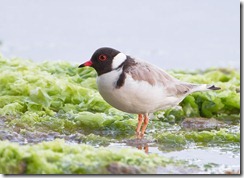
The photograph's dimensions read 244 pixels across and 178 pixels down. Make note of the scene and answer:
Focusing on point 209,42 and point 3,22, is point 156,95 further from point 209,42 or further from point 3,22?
point 3,22

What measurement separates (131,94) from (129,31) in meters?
9.09

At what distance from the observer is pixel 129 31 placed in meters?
16.0

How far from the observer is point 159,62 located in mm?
14078

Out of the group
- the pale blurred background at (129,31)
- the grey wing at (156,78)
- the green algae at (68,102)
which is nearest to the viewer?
the grey wing at (156,78)

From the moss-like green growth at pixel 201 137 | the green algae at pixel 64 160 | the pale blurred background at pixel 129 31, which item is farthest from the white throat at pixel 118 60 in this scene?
the pale blurred background at pixel 129 31

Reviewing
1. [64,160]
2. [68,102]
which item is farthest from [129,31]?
[64,160]

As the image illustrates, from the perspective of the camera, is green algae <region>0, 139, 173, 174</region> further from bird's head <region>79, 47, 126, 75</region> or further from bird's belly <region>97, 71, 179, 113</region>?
bird's head <region>79, 47, 126, 75</region>

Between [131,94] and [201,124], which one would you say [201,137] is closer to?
[131,94]

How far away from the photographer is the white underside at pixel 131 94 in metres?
7.00

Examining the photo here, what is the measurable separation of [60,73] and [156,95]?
9.99 ft

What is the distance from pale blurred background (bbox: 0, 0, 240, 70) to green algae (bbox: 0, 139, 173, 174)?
310 inches

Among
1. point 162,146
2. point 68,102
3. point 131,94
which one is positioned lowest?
point 162,146

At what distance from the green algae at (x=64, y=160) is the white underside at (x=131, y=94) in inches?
48.8

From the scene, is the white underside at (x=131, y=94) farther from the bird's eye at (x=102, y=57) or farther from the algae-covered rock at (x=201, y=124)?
the algae-covered rock at (x=201, y=124)
